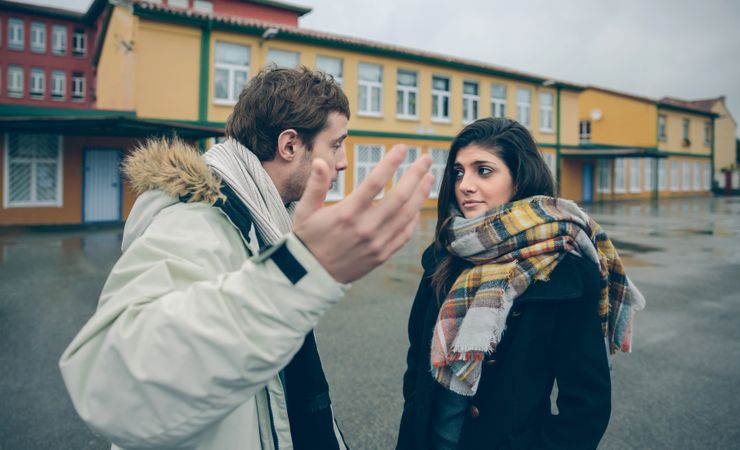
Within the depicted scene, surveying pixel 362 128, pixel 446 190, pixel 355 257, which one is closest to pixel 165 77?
pixel 362 128

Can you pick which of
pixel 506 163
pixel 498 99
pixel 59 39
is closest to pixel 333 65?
pixel 498 99

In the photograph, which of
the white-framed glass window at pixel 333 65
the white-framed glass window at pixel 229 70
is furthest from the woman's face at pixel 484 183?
the white-framed glass window at pixel 333 65

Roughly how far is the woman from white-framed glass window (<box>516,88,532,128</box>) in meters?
24.8

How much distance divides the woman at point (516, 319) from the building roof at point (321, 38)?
56.0ft

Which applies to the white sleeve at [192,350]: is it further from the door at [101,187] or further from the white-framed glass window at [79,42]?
the white-framed glass window at [79,42]

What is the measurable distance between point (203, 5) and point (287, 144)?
30279 millimetres

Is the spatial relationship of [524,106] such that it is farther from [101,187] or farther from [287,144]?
[287,144]

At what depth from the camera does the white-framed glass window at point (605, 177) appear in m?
Answer: 29.8

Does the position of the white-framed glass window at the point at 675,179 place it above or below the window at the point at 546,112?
below

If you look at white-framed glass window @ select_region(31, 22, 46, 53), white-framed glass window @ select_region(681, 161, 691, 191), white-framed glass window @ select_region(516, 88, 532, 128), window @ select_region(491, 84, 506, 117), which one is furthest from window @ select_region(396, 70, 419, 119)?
white-framed glass window @ select_region(31, 22, 46, 53)

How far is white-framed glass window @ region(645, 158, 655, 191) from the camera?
1298 inches

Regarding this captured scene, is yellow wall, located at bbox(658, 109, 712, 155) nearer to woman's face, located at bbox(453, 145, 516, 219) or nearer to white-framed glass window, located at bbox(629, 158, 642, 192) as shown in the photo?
white-framed glass window, located at bbox(629, 158, 642, 192)

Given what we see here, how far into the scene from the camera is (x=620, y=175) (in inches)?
1223

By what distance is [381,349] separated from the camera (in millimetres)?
4359
